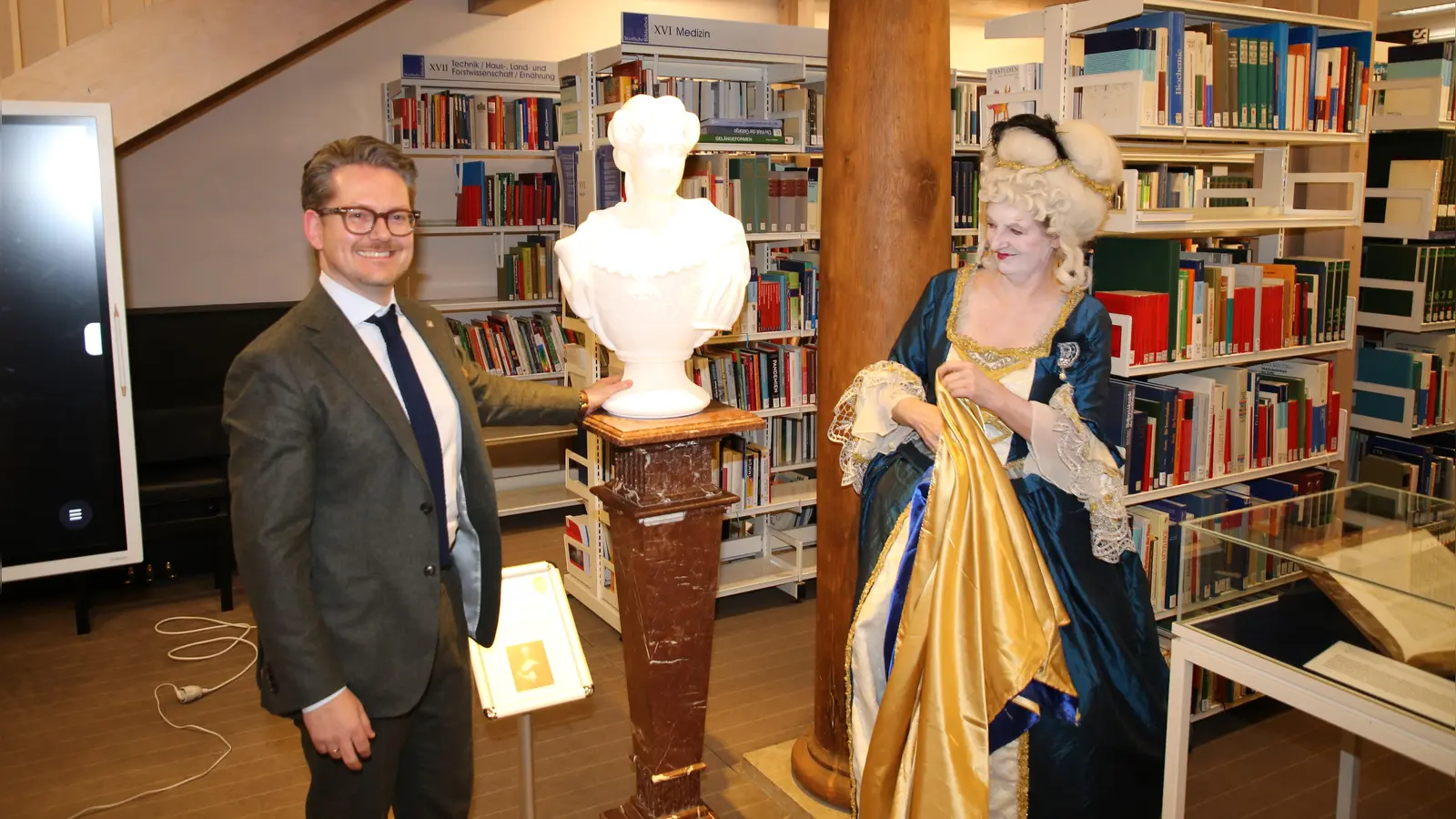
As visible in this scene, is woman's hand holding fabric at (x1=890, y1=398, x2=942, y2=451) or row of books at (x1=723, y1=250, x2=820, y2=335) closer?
woman's hand holding fabric at (x1=890, y1=398, x2=942, y2=451)

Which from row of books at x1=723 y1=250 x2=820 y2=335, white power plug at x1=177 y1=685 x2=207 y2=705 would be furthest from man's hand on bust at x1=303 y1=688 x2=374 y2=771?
row of books at x1=723 y1=250 x2=820 y2=335

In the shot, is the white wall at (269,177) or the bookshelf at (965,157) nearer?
the bookshelf at (965,157)

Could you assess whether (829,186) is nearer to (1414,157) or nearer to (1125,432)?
(1125,432)

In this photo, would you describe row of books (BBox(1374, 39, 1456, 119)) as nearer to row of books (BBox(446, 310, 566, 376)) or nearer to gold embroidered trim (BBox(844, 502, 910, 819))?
gold embroidered trim (BBox(844, 502, 910, 819))

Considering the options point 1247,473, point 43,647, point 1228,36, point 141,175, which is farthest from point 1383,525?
point 141,175

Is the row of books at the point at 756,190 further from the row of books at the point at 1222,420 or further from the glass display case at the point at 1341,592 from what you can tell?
the glass display case at the point at 1341,592

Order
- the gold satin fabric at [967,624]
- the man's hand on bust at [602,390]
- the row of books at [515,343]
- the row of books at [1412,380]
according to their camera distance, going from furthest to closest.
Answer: the row of books at [515,343]
the row of books at [1412,380]
the man's hand on bust at [602,390]
the gold satin fabric at [967,624]

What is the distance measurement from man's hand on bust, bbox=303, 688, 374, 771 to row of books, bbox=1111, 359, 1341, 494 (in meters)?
2.34

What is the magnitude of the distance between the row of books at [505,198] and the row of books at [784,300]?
67.7 inches

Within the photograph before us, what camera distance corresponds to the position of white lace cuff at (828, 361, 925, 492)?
7.80 ft

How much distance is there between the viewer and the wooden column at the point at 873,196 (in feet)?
8.60

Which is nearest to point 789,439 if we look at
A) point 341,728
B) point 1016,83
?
point 1016,83

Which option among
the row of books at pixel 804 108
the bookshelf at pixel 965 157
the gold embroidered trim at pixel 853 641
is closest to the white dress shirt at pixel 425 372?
the gold embroidered trim at pixel 853 641

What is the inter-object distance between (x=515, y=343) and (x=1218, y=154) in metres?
3.44
